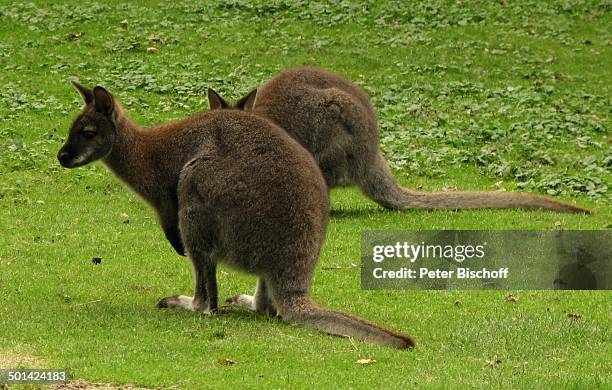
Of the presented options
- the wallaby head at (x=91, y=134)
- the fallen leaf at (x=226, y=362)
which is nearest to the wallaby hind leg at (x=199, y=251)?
the wallaby head at (x=91, y=134)

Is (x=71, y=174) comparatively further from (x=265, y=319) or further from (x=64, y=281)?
(x=265, y=319)

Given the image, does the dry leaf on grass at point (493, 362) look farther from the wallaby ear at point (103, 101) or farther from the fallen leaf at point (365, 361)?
the wallaby ear at point (103, 101)

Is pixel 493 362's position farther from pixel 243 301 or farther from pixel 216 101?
pixel 216 101

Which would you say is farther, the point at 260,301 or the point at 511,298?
the point at 511,298

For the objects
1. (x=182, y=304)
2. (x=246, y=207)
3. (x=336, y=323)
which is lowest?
(x=182, y=304)

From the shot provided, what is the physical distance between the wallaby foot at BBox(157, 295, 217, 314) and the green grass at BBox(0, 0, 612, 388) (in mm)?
146

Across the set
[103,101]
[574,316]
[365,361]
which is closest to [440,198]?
[574,316]

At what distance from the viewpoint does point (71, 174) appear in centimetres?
1539

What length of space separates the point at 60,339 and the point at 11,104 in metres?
Answer: 10.6

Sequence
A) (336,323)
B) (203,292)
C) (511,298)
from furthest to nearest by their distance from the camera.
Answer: (511,298) < (203,292) < (336,323)

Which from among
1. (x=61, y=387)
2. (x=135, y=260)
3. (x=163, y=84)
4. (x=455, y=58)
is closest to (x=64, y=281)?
(x=135, y=260)

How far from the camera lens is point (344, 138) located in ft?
44.4

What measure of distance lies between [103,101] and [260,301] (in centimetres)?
215

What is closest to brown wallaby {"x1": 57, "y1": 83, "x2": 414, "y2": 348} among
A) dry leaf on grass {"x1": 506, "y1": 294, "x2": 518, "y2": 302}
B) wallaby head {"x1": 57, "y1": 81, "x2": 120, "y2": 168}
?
wallaby head {"x1": 57, "y1": 81, "x2": 120, "y2": 168}
